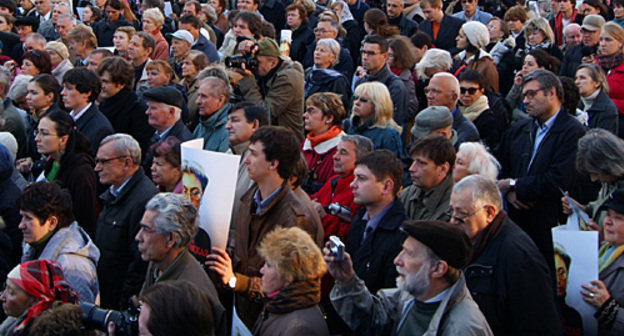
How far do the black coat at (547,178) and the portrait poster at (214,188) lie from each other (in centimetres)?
250

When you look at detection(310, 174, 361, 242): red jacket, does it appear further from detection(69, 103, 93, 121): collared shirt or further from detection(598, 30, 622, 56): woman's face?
detection(598, 30, 622, 56): woman's face

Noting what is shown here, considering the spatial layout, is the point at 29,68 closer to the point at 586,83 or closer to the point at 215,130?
the point at 215,130

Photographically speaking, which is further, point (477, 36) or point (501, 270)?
point (477, 36)

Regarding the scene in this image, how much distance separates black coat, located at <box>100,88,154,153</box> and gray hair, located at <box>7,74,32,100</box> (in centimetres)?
135

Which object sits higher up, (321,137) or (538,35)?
(321,137)

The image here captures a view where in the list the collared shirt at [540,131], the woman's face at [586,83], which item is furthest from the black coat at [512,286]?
the woman's face at [586,83]

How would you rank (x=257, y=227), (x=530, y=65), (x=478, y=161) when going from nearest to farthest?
(x=257, y=227)
(x=478, y=161)
(x=530, y=65)

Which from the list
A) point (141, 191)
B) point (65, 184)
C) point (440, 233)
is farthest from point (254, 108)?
point (440, 233)

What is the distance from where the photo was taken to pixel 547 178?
17.6 feet

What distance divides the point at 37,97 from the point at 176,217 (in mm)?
3916

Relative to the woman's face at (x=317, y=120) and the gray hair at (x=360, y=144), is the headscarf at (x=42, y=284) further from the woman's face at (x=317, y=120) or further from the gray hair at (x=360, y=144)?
the woman's face at (x=317, y=120)

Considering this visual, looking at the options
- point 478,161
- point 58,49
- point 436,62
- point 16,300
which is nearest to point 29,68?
point 58,49

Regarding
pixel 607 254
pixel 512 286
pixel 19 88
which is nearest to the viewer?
pixel 512 286

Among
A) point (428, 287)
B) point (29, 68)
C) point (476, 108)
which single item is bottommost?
point (29, 68)
